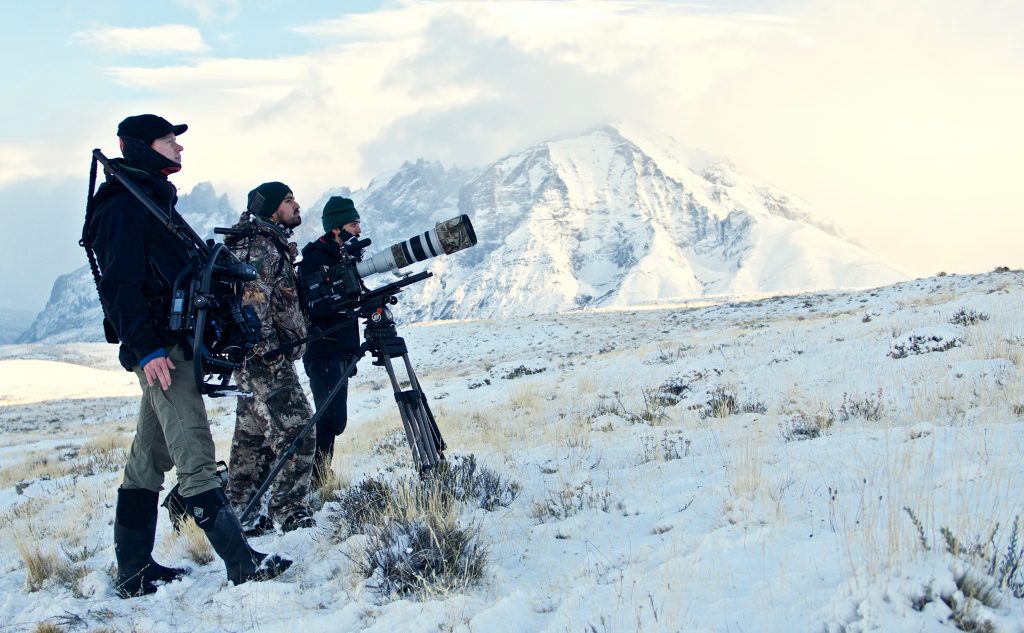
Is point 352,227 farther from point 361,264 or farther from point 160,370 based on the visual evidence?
point 160,370

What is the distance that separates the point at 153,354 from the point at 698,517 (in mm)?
3445

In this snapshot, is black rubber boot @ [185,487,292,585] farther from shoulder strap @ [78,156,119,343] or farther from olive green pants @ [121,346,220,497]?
shoulder strap @ [78,156,119,343]

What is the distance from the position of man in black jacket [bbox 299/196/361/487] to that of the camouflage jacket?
14.8 inches

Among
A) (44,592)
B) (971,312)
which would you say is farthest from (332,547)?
(971,312)

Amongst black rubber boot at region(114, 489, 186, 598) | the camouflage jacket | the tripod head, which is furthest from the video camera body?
black rubber boot at region(114, 489, 186, 598)

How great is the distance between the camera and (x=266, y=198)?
5871 millimetres

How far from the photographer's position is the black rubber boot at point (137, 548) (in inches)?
176

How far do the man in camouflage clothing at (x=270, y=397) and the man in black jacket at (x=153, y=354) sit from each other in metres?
0.87

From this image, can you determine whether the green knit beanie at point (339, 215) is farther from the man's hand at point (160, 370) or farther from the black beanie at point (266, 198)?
the man's hand at point (160, 370)

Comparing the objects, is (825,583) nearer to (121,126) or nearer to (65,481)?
(121,126)

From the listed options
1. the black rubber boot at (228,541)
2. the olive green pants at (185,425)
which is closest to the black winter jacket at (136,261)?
the olive green pants at (185,425)

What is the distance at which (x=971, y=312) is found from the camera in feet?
38.3

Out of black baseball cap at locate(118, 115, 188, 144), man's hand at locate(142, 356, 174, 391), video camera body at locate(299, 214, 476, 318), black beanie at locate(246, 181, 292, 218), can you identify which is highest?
black baseball cap at locate(118, 115, 188, 144)

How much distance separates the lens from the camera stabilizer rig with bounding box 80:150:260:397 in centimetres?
425
